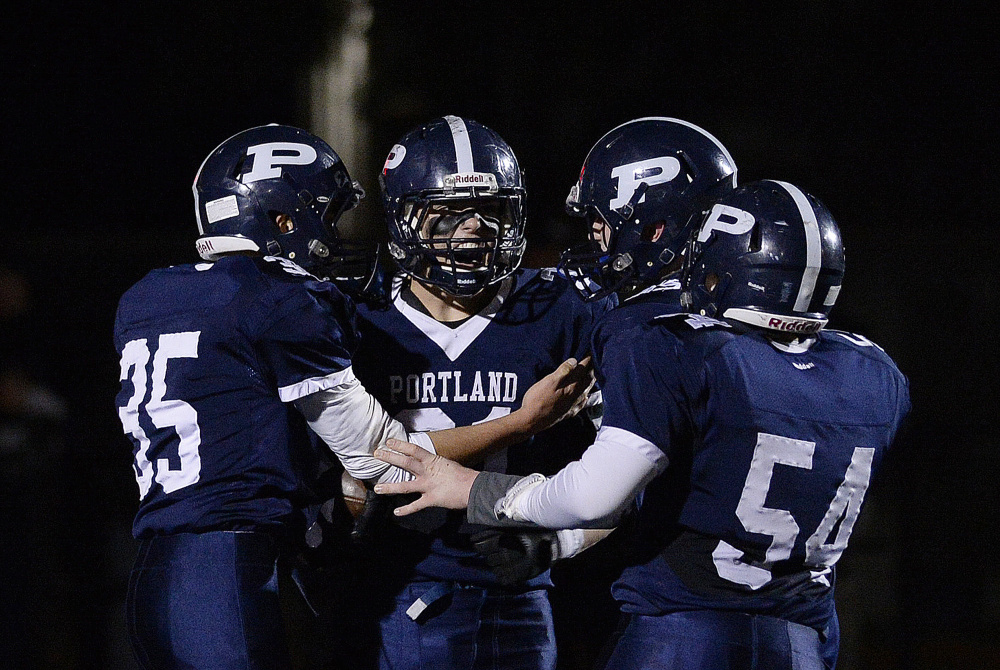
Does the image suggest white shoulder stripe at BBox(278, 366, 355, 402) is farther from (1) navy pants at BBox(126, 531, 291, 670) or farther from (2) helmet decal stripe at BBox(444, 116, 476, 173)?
(2) helmet decal stripe at BBox(444, 116, 476, 173)

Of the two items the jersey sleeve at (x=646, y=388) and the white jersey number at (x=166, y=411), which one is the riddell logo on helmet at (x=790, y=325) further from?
the white jersey number at (x=166, y=411)

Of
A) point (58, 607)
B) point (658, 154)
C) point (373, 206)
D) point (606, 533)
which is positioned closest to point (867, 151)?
point (373, 206)

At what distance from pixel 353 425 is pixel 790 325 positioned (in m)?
0.87

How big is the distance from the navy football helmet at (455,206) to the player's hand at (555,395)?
280 mm

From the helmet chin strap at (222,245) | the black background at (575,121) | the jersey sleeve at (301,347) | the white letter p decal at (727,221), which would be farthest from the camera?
the black background at (575,121)

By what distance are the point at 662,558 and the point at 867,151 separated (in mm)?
3625

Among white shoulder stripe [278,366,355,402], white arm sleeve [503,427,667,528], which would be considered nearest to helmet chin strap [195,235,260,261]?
white shoulder stripe [278,366,355,402]

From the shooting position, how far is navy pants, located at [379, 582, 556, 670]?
6.97 feet

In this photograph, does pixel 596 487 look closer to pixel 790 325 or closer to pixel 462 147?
pixel 790 325

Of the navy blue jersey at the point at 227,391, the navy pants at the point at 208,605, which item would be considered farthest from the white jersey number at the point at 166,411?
the navy pants at the point at 208,605

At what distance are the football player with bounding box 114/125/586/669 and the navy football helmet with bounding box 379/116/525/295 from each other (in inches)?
11.4

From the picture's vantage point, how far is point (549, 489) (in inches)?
71.1

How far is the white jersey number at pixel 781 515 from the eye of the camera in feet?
5.54

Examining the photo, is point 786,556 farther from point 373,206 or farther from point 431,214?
point 373,206
